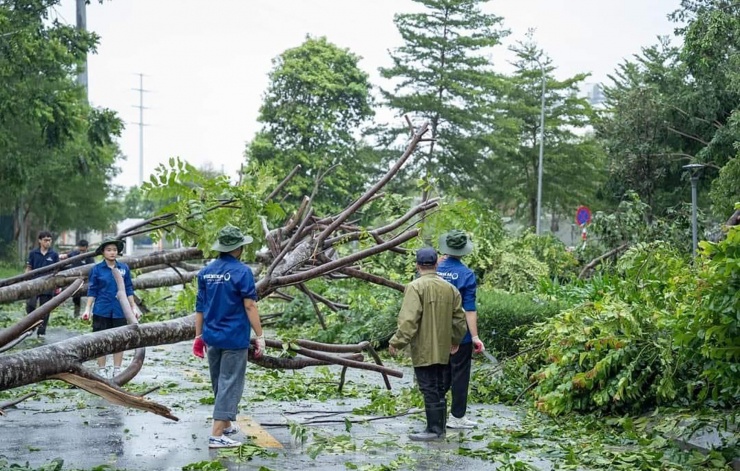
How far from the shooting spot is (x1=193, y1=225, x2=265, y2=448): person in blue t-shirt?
7.71 metres

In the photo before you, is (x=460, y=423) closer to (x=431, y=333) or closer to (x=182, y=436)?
(x=431, y=333)

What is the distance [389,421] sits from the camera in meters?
9.36

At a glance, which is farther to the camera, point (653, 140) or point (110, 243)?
point (653, 140)

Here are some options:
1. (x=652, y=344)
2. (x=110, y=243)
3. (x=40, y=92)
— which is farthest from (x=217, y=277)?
(x=40, y=92)

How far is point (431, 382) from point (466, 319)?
73 centimetres

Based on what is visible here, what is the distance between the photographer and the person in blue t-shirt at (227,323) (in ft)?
Answer: 25.3

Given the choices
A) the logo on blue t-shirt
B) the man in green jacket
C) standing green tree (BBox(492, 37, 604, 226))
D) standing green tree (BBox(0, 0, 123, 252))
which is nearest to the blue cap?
the man in green jacket

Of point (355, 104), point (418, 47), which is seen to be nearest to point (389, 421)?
point (418, 47)

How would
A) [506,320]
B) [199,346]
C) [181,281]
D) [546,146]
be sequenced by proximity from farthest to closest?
[546,146], [506,320], [181,281], [199,346]

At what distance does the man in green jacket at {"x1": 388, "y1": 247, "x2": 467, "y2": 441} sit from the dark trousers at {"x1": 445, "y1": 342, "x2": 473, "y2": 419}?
0.32 m

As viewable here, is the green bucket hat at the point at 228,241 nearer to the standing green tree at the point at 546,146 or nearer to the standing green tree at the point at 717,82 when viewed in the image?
the standing green tree at the point at 717,82

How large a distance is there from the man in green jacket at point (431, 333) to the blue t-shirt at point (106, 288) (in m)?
3.83

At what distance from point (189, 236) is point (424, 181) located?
2423 millimetres

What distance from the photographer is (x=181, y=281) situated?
1109 cm
